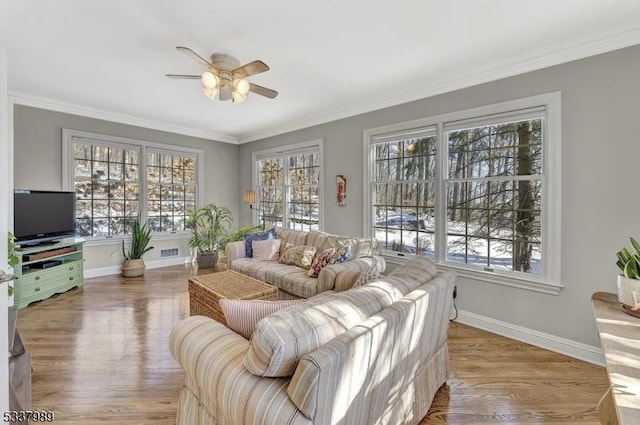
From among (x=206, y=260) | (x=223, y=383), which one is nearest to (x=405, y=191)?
(x=223, y=383)

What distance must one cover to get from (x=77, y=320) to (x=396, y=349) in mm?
3456

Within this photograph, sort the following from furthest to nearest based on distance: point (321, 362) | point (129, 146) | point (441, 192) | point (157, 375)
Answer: point (129, 146)
point (441, 192)
point (157, 375)
point (321, 362)

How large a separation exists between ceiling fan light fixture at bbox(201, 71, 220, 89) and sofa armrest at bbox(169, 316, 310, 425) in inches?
82.8

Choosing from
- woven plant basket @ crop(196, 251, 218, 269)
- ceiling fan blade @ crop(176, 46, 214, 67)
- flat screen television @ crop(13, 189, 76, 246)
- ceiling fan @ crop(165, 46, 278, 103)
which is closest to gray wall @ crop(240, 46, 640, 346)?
ceiling fan @ crop(165, 46, 278, 103)

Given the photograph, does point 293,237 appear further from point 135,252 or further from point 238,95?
point 135,252

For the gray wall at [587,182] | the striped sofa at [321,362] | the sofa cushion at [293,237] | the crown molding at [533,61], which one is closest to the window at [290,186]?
the sofa cushion at [293,237]

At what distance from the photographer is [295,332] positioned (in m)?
1.10

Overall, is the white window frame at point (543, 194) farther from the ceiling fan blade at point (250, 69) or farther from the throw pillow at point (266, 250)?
the throw pillow at point (266, 250)

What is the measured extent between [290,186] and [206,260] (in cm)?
206

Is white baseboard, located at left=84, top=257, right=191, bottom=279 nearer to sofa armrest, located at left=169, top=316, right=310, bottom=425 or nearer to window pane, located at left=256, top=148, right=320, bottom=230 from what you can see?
window pane, located at left=256, top=148, right=320, bottom=230

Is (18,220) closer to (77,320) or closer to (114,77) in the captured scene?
(77,320)

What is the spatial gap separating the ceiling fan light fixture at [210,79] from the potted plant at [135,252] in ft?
10.8

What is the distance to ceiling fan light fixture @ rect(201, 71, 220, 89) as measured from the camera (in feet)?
8.87

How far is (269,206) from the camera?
606cm
